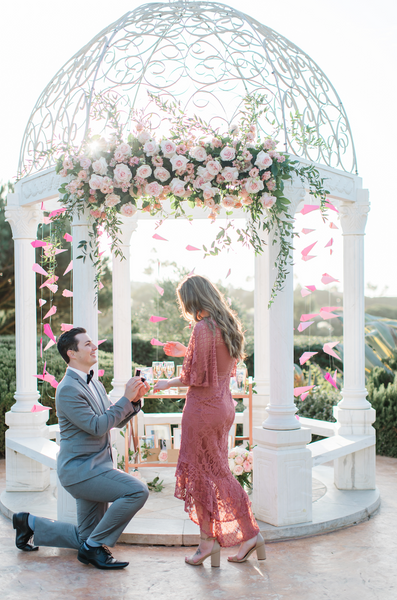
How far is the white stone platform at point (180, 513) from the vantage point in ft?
14.1

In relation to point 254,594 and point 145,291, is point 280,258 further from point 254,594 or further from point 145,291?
point 145,291

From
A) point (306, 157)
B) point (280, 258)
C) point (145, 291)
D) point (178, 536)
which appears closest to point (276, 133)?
point (306, 157)

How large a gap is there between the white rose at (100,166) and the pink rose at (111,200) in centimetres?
18

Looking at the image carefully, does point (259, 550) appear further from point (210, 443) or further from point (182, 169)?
point (182, 169)

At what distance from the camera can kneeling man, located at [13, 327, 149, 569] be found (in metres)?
3.73

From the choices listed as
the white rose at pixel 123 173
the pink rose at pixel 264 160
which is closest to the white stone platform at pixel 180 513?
the white rose at pixel 123 173

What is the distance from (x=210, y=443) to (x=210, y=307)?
90 cm

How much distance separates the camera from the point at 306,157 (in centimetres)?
491

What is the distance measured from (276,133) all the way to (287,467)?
2.67 meters

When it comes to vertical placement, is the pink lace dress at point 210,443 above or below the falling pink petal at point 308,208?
below

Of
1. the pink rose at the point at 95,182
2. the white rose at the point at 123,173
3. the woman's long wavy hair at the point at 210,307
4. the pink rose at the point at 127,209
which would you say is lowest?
the woman's long wavy hair at the point at 210,307

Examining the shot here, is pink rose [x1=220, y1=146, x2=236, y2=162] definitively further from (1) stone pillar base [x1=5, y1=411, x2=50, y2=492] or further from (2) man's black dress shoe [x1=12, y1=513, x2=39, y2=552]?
(1) stone pillar base [x1=5, y1=411, x2=50, y2=492]

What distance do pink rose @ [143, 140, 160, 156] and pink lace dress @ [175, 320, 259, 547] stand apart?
1.37 metres

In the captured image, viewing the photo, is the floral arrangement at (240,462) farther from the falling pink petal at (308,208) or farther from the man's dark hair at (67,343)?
the falling pink petal at (308,208)
